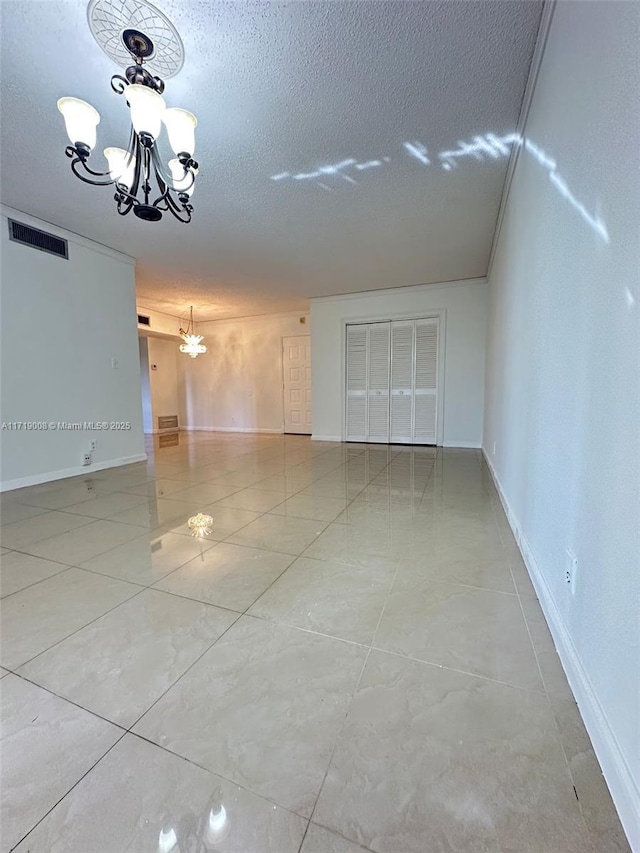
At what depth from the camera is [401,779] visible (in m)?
0.82

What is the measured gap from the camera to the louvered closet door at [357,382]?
618 cm

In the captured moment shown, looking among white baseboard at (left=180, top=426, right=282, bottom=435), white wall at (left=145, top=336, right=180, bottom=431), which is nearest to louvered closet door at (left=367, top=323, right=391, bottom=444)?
white baseboard at (left=180, top=426, right=282, bottom=435)

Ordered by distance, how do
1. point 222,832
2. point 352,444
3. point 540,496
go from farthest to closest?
1. point 352,444
2. point 540,496
3. point 222,832

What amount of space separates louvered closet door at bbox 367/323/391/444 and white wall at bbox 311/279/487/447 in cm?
30

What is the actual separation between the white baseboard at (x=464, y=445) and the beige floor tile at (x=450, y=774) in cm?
493

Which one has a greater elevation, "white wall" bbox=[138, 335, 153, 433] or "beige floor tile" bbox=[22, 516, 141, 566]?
"white wall" bbox=[138, 335, 153, 433]

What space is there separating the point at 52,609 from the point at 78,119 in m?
2.38

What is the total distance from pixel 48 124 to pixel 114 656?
3.13 m

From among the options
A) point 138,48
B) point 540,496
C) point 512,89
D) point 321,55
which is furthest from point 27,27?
point 540,496

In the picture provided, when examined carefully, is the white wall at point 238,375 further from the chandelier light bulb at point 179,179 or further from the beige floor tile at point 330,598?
the beige floor tile at point 330,598

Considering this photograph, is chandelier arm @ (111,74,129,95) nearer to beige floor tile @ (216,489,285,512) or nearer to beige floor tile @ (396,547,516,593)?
beige floor tile @ (216,489,285,512)

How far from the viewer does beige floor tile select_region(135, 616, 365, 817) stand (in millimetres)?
844

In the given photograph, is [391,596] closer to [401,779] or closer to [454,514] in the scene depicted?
[401,779]

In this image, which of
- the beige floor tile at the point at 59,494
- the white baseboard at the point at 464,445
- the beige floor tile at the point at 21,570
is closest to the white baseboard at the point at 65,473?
the beige floor tile at the point at 59,494
